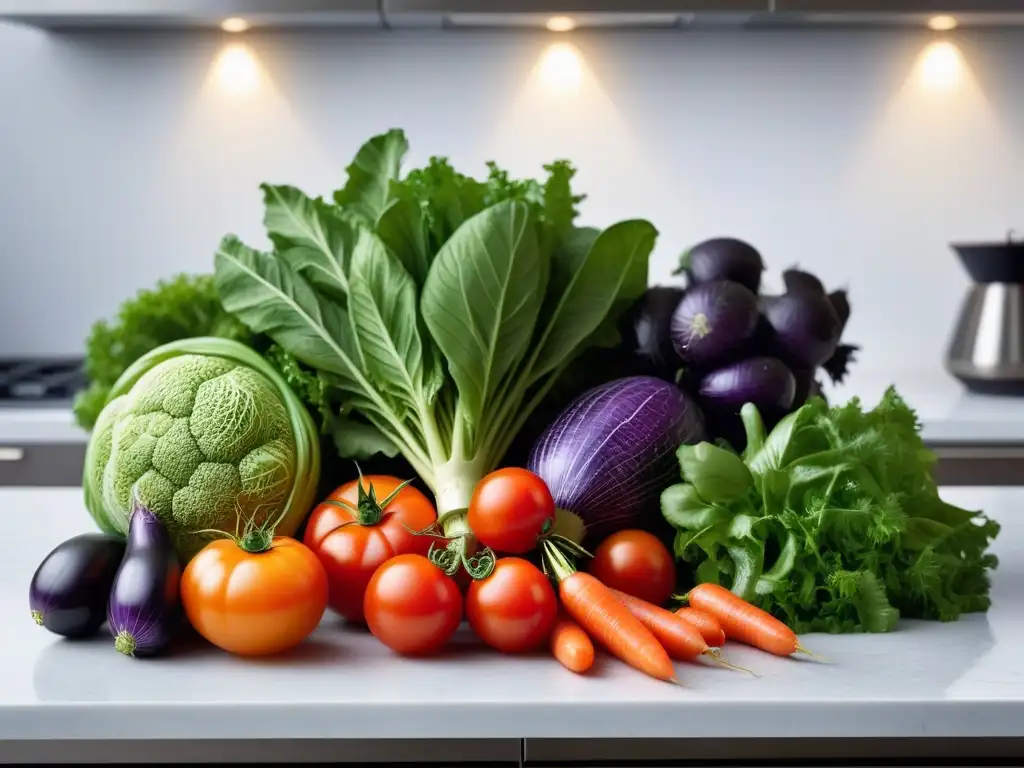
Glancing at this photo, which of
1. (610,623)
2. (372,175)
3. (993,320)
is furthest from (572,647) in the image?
(993,320)

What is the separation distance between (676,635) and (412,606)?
215 mm

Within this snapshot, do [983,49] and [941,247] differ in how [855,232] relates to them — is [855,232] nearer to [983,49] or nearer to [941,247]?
[941,247]

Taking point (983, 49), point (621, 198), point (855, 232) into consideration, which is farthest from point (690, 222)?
point (983, 49)

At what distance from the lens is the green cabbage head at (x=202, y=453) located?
3.45 feet

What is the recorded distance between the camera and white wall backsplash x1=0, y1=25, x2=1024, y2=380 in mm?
3078

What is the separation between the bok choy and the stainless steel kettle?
1.69 m

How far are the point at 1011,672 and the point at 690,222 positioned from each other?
7.86 feet

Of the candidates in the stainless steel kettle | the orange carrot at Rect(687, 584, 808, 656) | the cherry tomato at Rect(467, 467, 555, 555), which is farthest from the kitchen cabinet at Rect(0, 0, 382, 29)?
the orange carrot at Rect(687, 584, 808, 656)

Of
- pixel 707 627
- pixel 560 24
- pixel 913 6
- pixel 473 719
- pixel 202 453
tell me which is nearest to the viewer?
pixel 473 719

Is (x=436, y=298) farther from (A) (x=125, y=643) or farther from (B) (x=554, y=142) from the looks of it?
(B) (x=554, y=142)

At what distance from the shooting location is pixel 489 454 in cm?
118

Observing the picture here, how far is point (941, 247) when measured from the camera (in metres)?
3.15

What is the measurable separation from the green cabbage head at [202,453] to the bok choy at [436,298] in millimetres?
91

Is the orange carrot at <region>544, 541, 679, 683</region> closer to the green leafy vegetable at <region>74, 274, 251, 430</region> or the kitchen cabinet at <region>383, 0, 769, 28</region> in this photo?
the green leafy vegetable at <region>74, 274, 251, 430</region>
